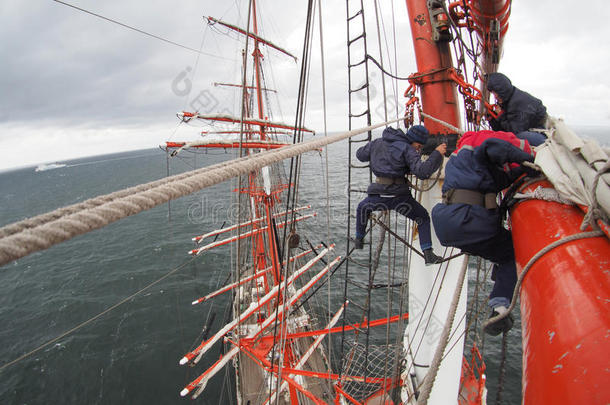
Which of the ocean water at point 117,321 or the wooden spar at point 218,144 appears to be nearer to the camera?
the ocean water at point 117,321

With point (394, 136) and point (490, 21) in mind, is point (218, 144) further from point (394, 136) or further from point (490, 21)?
point (490, 21)

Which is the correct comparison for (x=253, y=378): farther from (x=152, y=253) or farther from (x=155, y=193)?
(x=152, y=253)

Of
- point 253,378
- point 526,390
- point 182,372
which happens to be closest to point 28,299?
point 182,372

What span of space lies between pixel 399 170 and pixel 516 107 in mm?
1966

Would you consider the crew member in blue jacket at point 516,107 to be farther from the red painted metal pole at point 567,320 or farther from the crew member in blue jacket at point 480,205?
the red painted metal pole at point 567,320

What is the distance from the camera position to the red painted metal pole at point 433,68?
4613 mm

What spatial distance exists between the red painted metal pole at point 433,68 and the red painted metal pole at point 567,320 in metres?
3.94

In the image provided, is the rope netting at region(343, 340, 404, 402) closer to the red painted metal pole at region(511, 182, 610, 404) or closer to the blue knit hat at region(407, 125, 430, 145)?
the blue knit hat at region(407, 125, 430, 145)

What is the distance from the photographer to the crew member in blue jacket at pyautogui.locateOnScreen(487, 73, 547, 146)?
3.90 meters

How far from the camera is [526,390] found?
1.00 meters

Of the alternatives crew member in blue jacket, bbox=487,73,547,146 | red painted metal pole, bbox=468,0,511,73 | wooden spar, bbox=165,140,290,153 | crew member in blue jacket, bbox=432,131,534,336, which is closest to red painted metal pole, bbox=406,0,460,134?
red painted metal pole, bbox=468,0,511,73

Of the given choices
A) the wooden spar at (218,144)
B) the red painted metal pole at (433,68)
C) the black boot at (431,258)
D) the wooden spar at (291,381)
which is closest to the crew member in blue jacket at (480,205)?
the black boot at (431,258)

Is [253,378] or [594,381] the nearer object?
[594,381]

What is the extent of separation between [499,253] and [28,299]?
26289mm
